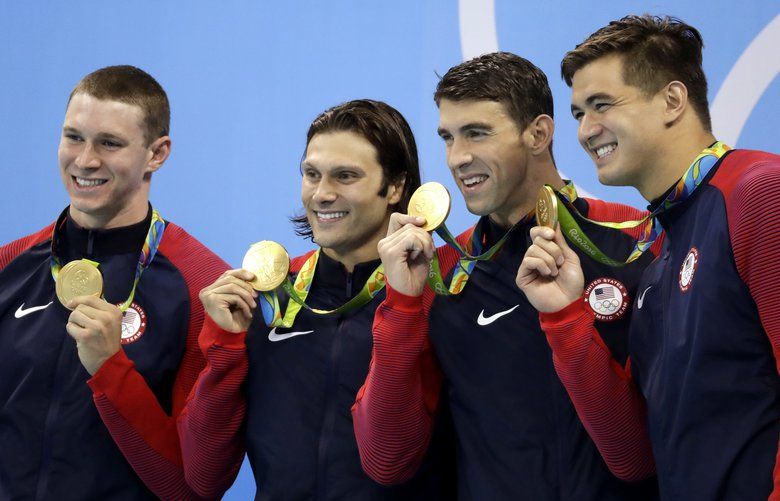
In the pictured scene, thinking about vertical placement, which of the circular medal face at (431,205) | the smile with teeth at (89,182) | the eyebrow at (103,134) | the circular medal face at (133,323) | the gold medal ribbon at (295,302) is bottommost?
the circular medal face at (133,323)

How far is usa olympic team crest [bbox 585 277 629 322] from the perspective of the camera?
211cm

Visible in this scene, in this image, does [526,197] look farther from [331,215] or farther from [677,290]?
[677,290]

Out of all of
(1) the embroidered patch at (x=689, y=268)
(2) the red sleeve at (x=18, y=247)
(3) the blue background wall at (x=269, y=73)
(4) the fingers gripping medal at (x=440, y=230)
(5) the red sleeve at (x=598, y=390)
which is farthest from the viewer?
(3) the blue background wall at (x=269, y=73)

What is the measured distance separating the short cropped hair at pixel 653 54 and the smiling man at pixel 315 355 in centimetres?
60

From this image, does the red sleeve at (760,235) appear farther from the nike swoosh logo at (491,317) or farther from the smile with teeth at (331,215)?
the smile with teeth at (331,215)

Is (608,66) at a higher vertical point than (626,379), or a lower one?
higher

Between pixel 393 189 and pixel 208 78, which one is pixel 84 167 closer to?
→ pixel 393 189

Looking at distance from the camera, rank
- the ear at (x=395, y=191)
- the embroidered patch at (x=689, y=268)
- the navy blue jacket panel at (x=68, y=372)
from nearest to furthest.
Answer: the embroidered patch at (x=689, y=268)
the navy blue jacket panel at (x=68, y=372)
the ear at (x=395, y=191)

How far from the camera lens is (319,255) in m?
2.43

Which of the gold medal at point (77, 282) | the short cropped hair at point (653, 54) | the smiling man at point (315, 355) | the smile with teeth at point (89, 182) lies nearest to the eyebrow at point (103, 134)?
the smile with teeth at point (89, 182)

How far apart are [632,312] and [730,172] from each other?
40 cm

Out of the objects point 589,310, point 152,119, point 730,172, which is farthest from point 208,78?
point 730,172

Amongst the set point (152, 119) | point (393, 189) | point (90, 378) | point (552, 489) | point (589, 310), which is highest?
point (152, 119)

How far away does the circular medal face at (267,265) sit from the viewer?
2254 millimetres
